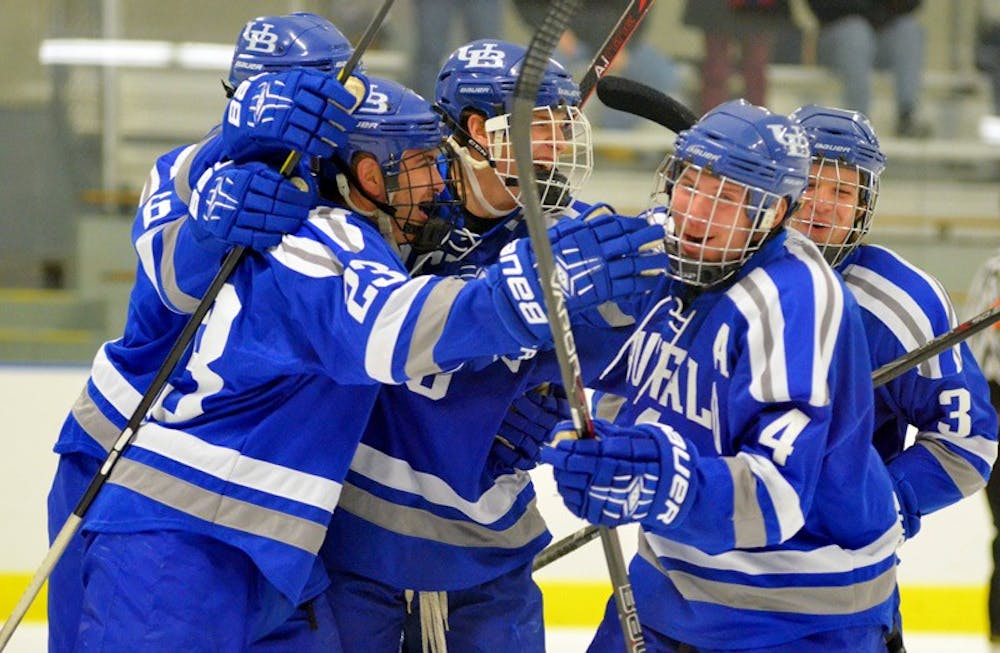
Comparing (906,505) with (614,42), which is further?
(614,42)

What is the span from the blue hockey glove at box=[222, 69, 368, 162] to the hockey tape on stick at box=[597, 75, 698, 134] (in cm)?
60

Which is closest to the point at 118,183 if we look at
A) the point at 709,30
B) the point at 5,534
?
the point at 5,534

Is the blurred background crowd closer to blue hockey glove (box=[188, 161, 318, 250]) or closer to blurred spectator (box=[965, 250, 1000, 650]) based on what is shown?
blurred spectator (box=[965, 250, 1000, 650])

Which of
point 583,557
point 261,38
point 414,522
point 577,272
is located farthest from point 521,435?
point 583,557

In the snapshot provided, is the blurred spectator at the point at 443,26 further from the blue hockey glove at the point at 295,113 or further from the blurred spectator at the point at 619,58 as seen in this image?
the blue hockey glove at the point at 295,113

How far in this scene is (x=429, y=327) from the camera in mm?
1793

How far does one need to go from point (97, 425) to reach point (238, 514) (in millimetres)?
608

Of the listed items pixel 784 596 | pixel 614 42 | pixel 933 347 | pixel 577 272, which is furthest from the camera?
pixel 614 42

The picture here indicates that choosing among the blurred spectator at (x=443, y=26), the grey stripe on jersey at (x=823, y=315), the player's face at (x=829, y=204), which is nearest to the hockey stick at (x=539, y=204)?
the grey stripe on jersey at (x=823, y=315)

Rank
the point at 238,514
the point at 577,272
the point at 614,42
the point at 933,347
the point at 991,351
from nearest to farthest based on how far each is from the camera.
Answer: the point at 577,272 → the point at 238,514 → the point at 933,347 → the point at 614,42 → the point at 991,351

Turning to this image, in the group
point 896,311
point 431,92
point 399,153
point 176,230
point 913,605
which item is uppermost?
point 431,92

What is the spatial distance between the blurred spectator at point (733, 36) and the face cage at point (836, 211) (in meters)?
2.96

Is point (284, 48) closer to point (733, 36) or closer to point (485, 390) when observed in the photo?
point (485, 390)

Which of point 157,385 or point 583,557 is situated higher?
point 157,385
